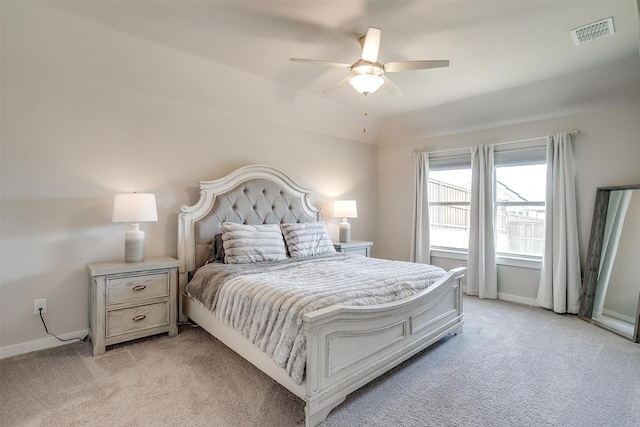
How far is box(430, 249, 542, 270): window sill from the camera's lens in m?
3.88

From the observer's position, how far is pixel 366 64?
2.35 metres

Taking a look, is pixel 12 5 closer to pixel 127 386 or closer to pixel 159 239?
pixel 159 239

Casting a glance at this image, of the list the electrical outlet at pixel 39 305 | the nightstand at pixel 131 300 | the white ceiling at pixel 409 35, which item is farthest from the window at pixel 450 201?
the electrical outlet at pixel 39 305

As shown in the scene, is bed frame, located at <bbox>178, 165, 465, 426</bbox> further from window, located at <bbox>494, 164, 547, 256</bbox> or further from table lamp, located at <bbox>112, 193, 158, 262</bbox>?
window, located at <bbox>494, 164, 547, 256</bbox>

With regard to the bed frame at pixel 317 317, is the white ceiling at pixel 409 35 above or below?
above

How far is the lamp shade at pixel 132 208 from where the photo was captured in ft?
8.57

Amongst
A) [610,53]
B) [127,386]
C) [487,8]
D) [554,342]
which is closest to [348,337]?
[127,386]

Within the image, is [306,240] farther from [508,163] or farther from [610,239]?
[610,239]

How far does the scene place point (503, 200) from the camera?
418 cm

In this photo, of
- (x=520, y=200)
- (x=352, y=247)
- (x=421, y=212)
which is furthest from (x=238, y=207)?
(x=520, y=200)

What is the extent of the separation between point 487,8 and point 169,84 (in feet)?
9.06

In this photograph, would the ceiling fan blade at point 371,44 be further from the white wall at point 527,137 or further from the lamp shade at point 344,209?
the white wall at point 527,137

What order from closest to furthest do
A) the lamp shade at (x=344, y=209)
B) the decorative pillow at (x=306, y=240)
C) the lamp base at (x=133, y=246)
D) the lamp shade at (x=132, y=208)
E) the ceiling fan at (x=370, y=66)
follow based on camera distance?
the ceiling fan at (x=370, y=66)
the lamp shade at (x=132, y=208)
the lamp base at (x=133, y=246)
the decorative pillow at (x=306, y=240)
the lamp shade at (x=344, y=209)

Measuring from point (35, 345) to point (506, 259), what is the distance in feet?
16.3
